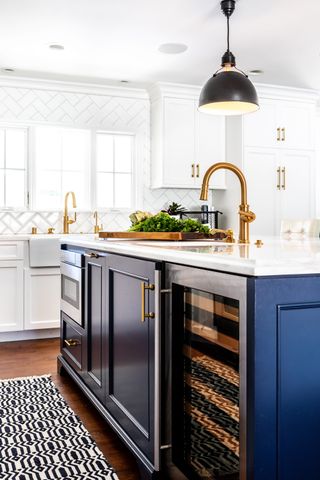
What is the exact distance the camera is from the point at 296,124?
5.57 meters

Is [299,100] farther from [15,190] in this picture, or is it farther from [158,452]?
[158,452]

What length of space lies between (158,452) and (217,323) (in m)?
0.56

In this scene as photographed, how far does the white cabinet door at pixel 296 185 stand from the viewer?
18.1ft

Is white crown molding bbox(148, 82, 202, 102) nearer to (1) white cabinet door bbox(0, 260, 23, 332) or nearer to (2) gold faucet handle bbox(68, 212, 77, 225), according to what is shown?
(2) gold faucet handle bbox(68, 212, 77, 225)

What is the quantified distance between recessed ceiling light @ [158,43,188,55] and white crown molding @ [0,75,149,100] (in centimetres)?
113

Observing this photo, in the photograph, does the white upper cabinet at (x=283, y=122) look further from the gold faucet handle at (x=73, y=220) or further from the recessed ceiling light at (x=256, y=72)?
the gold faucet handle at (x=73, y=220)

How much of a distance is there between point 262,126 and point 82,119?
188cm

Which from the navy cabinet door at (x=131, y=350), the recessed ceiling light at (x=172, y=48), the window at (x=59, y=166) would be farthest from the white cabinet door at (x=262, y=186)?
the navy cabinet door at (x=131, y=350)

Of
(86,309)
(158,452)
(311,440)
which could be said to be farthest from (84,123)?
(311,440)

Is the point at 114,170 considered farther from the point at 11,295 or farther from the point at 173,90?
the point at 11,295

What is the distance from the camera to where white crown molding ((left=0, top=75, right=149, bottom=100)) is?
488cm

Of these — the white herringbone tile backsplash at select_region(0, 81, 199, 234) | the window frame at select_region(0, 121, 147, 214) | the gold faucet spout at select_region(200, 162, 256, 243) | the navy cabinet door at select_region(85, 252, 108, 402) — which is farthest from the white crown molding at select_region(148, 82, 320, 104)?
the gold faucet spout at select_region(200, 162, 256, 243)

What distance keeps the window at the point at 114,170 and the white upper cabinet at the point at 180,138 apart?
0.27 m

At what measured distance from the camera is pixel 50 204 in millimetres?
5117
